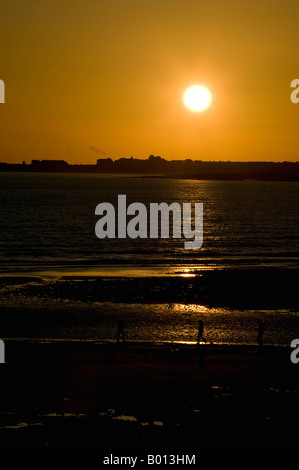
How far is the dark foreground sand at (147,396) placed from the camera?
14227mm

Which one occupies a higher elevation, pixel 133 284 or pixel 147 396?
pixel 133 284

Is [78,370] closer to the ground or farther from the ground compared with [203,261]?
closer to the ground

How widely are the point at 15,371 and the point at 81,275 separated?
25585 mm

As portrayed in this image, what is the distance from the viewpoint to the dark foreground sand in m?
14.2

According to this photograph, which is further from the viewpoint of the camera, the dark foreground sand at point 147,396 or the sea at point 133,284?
the sea at point 133,284

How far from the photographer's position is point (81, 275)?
4475cm

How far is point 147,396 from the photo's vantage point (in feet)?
56.0

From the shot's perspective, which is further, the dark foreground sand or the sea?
the sea

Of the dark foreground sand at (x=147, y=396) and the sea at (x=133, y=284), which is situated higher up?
the sea at (x=133, y=284)

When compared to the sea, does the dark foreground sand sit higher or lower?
lower

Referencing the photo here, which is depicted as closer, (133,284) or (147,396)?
(147,396)

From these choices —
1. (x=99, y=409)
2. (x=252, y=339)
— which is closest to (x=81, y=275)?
(x=252, y=339)
